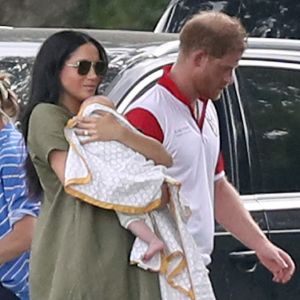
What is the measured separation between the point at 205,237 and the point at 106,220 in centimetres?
59

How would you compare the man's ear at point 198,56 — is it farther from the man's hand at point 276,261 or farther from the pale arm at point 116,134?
the man's hand at point 276,261

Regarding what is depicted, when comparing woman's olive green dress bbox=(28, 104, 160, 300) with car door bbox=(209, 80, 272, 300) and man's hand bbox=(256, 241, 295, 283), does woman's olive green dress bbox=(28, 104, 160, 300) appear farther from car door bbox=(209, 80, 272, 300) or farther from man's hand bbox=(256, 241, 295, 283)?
car door bbox=(209, 80, 272, 300)

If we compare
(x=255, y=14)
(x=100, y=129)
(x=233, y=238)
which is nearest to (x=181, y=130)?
(x=100, y=129)

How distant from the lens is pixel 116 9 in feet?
35.3

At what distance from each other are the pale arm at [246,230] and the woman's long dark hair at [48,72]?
755 mm

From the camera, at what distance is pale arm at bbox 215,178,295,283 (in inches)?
183

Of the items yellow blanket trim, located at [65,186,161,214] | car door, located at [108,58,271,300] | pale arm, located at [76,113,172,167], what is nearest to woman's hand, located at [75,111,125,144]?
pale arm, located at [76,113,172,167]

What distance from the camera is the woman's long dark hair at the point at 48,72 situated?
420 centimetres

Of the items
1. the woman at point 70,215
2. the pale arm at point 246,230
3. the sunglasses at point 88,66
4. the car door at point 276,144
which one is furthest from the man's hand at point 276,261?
the sunglasses at point 88,66

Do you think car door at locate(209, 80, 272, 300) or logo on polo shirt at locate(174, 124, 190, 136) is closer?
logo on polo shirt at locate(174, 124, 190, 136)

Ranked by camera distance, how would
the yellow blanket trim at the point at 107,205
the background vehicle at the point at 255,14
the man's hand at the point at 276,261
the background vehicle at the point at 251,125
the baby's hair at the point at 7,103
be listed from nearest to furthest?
the yellow blanket trim at the point at 107,205
the baby's hair at the point at 7,103
the man's hand at the point at 276,261
the background vehicle at the point at 251,125
the background vehicle at the point at 255,14

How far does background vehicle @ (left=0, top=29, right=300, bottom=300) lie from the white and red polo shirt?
40 centimetres

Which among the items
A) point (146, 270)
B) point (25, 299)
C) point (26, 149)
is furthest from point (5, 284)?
point (146, 270)

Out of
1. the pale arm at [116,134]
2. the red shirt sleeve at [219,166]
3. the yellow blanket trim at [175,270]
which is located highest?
the pale arm at [116,134]
